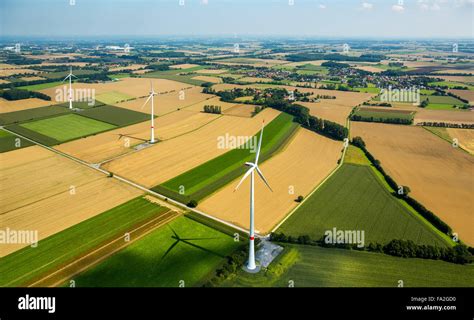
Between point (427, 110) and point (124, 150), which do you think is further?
point (427, 110)

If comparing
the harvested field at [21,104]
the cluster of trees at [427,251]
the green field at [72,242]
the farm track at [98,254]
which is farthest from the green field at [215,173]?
the harvested field at [21,104]

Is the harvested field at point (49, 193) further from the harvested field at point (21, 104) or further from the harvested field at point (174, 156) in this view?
the harvested field at point (21, 104)

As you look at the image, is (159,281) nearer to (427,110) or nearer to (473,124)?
(473,124)

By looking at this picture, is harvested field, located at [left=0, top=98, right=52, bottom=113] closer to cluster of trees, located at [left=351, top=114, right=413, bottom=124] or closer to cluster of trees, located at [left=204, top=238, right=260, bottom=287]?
cluster of trees, located at [left=351, top=114, right=413, bottom=124]

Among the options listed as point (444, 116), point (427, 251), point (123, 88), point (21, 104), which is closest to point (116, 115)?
point (21, 104)

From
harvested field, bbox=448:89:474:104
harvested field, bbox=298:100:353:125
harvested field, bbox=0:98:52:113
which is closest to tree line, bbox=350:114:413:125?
harvested field, bbox=298:100:353:125
